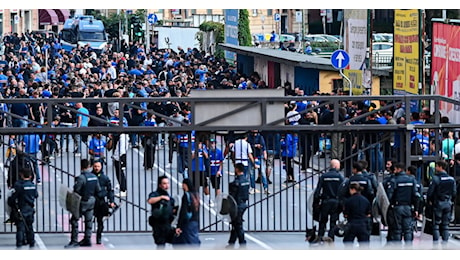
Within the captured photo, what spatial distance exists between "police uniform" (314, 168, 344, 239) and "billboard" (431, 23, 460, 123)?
9.87m

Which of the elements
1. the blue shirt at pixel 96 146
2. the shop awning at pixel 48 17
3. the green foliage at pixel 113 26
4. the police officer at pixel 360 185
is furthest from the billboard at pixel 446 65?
the shop awning at pixel 48 17

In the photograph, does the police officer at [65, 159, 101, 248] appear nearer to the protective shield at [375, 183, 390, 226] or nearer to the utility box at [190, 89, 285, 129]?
the utility box at [190, 89, 285, 129]

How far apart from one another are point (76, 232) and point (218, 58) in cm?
4752

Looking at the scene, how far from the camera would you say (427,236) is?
19.9m

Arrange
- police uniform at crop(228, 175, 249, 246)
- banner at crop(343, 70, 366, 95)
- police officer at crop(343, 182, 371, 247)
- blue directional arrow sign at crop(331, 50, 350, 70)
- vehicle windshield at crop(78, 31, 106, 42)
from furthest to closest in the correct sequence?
vehicle windshield at crop(78, 31, 106, 42)
banner at crop(343, 70, 366, 95)
blue directional arrow sign at crop(331, 50, 350, 70)
police uniform at crop(228, 175, 249, 246)
police officer at crop(343, 182, 371, 247)

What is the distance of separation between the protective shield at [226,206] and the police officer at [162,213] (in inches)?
40.4

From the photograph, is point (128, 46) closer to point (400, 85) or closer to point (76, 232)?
point (400, 85)

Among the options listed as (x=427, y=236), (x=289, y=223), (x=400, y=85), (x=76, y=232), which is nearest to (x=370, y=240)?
(x=427, y=236)

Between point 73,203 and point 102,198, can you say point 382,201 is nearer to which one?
point 102,198

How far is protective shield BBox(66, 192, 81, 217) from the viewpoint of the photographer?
61.4ft

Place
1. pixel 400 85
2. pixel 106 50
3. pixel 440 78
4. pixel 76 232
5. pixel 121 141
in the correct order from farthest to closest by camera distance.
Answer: pixel 106 50 → pixel 400 85 → pixel 440 78 → pixel 121 141 → pixel 76 232

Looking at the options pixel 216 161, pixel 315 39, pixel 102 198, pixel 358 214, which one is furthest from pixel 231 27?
pixel 358 214

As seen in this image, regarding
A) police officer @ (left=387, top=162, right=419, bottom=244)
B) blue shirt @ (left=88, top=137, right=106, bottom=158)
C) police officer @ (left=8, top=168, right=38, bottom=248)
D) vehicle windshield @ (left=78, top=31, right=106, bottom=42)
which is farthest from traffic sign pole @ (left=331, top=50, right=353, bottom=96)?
vehicle windshield @ (left=78, top=31, right=106, bottom=42)

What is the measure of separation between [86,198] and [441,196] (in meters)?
4.84
